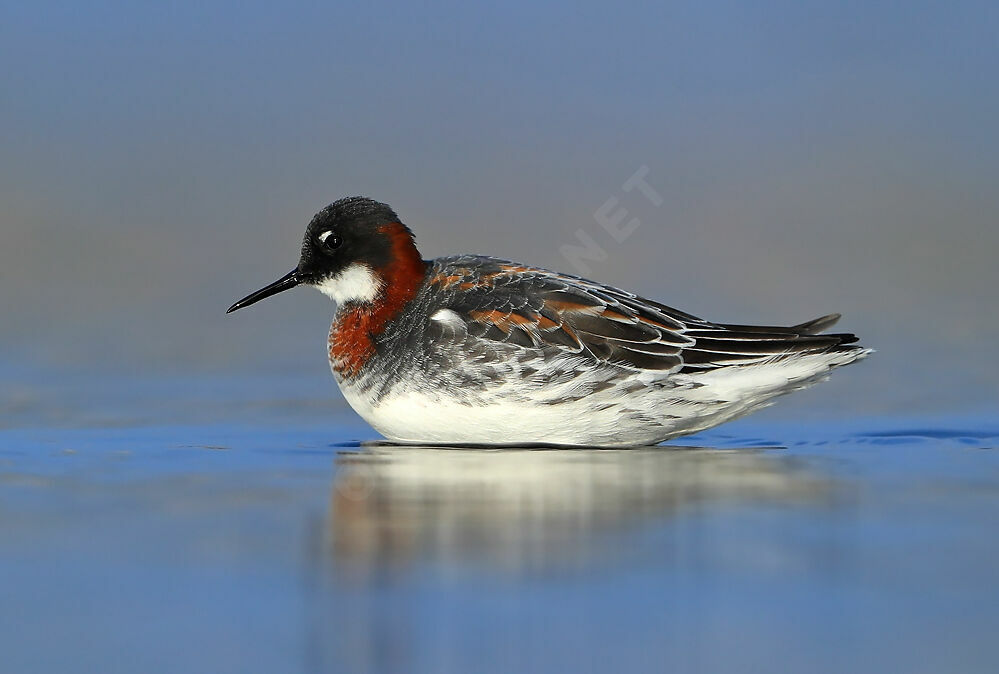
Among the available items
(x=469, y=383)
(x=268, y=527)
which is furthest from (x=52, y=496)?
(x=469, y=383)

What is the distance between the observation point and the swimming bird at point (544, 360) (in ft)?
29.7

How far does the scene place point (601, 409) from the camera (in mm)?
9156

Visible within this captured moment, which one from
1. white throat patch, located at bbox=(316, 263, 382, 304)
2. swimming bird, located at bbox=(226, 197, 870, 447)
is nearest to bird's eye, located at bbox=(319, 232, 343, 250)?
white throat patch, located at bbox=(316, 263, 382, 304)

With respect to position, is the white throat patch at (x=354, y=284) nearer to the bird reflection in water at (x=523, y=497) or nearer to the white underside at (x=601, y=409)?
the white underside at (x=601, y=409)

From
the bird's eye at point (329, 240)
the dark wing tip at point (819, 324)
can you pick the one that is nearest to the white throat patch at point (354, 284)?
the bird's eye at point (329, 240)

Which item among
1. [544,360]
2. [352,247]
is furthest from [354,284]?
[544,360]

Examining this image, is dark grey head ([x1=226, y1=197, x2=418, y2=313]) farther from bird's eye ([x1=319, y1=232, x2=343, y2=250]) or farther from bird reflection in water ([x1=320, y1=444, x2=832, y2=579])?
bird reflection in water ([x1=320, y1=444, x2=832, y2=579])

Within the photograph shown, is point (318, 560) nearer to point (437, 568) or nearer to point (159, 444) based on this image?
point (437, 568)

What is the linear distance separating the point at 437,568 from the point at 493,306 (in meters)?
3.49

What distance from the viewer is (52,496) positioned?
302 inches

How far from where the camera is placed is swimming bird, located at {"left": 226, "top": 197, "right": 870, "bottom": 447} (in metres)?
9.05

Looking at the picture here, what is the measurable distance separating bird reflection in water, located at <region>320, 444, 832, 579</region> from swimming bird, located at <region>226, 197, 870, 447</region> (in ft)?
0.70

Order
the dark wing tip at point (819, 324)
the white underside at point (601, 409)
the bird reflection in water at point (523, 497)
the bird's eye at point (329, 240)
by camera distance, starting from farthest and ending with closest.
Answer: the bird's eye at point (329, 240)
the dark wing tip at point (819, 324)
the white underside at point (601, 409)
the bird reflection in water at point (523, 497)

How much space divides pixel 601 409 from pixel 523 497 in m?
1.79
